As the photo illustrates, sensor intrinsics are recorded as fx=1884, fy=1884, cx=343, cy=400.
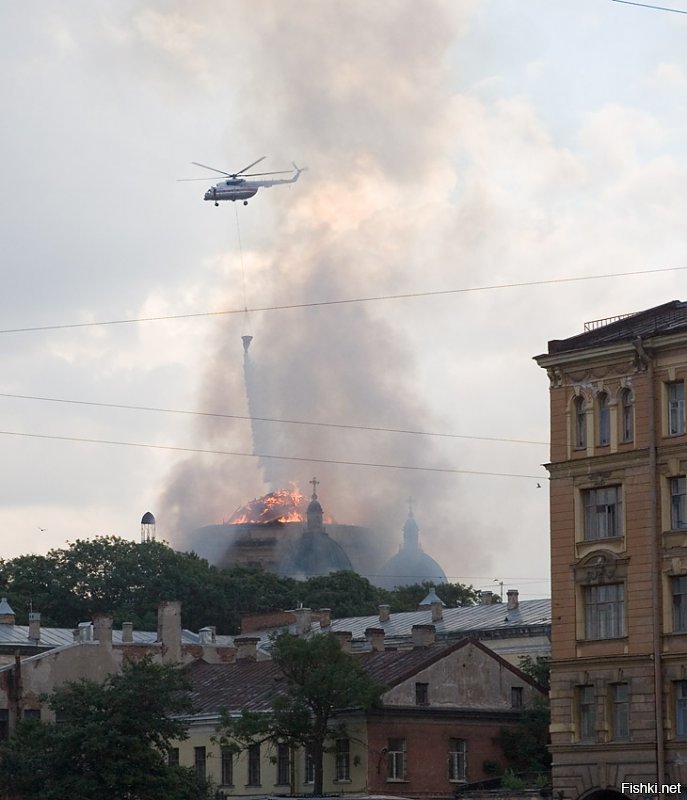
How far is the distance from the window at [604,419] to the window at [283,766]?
2086 cm

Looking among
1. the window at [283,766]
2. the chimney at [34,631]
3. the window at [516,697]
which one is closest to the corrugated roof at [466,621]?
the chimney at [34,631]

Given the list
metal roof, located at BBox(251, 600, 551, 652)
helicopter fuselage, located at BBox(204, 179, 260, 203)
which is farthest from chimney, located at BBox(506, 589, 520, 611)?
helicopter fuselage, located at BBox(204, 179, 260, 203)

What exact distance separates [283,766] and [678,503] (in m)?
23.1

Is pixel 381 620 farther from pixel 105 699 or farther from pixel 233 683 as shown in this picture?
pixel 105 699

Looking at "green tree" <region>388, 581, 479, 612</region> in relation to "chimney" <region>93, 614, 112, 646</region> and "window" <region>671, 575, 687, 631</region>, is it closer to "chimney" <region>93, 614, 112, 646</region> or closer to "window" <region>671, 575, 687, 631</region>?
"chimney" <region>93, 614, 112, 646</region>

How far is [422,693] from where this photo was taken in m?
73.6

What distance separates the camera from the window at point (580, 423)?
61.8 m

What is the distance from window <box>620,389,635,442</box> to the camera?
198 ft

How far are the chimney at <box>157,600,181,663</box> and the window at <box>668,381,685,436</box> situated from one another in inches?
1448

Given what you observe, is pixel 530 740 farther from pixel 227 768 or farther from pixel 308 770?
pixel 227 768

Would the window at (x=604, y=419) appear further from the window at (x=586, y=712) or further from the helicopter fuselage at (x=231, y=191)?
the helicopter fuselage at (x=231, y=191)

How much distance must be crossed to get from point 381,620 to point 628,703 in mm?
57648

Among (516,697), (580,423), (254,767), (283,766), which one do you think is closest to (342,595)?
(516,697)

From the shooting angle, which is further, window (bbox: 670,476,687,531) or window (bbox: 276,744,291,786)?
window (bbox: 276,744,291,786)
